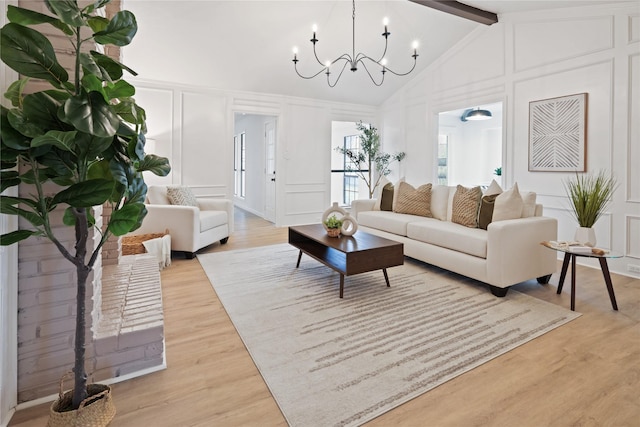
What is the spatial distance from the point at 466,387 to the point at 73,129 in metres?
2.01

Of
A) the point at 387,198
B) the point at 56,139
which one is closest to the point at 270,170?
the point at 387,198

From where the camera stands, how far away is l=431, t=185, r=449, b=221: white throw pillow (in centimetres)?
408

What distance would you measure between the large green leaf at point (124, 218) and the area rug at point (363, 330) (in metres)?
1.03

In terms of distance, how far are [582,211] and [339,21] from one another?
367cm

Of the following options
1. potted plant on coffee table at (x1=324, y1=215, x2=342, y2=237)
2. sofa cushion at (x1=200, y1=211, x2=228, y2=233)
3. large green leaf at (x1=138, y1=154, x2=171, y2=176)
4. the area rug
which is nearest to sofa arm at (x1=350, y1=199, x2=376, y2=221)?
the area rug

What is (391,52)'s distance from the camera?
→ 5.32 m

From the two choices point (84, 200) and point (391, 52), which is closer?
point (84, 200)

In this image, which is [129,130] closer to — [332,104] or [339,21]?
[339,21]

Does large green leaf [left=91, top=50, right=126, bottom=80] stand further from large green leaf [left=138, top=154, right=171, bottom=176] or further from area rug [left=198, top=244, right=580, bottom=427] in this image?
area rug [left=198, top=244, right=580, bottom=427]

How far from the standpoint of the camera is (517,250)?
2.84 metres

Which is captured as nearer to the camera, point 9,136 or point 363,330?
point 9,136

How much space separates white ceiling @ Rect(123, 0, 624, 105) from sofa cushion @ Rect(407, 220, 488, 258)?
114 inches

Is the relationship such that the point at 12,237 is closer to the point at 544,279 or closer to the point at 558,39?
the point at 544,279

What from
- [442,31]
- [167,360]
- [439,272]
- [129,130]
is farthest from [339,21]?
[167,360]
